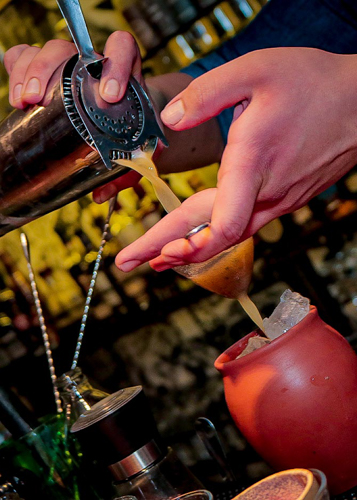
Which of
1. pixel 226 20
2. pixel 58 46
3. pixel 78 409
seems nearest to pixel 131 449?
pixel 78 409

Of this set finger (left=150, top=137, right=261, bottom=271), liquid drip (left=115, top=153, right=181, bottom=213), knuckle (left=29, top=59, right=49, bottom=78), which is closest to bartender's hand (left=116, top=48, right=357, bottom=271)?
finger (left=150, top=137, right=261, bottom=271)

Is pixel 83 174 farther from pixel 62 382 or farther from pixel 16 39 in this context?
pixel 16 39

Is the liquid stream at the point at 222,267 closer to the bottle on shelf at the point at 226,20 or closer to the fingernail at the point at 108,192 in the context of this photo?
the fingernail at the point at 108,192

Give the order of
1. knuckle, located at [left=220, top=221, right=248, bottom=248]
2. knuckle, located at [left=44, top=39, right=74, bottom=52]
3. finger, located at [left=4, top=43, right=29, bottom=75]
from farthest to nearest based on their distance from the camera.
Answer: finger, located at [left=4, top=43, right=29, bottom=75], knuckle, located at [left=44, top=39, right=74, bottom=52], knuckle, located at [left=220, top=221, right=248, bottom=248]

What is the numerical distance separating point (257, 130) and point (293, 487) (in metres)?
0.60

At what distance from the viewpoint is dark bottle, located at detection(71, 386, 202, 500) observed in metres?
1.08

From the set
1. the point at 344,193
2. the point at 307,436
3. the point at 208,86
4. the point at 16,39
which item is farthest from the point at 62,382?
the point at 16,39

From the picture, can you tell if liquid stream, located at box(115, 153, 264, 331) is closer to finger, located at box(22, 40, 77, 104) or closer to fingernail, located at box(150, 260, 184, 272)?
fingernail, located at box(150, 260, 184, 272)

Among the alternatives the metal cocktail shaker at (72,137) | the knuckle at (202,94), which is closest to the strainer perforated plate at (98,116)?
the metal cocktail shaker at (72,137)

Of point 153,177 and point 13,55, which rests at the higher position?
point 13,55

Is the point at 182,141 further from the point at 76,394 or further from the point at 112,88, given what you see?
the point at 76,394

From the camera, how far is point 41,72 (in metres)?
1.12

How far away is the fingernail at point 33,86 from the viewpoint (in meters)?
1.09

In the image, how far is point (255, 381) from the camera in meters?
1.02
